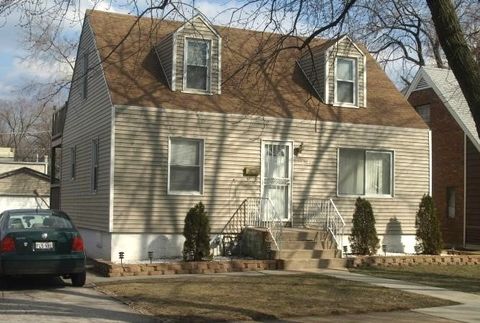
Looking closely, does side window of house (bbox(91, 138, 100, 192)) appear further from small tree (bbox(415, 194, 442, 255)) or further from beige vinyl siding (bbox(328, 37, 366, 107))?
small tree (bbox(415, 194, 442, 255))

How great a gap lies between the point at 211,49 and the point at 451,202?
39.5 ft

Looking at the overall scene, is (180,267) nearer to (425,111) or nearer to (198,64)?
(198,64)

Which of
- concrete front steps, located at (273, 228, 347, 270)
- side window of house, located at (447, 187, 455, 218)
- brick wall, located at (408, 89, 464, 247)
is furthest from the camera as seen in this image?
side window of house, located at (447, 187, 455, 218)

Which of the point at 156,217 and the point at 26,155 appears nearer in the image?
the point at 156,217

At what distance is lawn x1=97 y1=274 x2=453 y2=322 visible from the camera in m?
9.44

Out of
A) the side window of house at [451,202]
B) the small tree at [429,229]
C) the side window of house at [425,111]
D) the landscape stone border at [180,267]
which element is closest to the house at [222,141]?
the small tree at [429,229]

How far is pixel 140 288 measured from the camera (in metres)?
11.5

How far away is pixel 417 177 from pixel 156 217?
8327mm

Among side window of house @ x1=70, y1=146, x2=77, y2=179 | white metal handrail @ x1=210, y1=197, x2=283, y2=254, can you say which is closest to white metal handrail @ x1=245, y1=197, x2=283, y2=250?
white metal handrail @ x1=210, y1=197, x2=283, y2=254

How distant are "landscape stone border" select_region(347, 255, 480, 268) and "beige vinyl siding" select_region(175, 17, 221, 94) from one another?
19.3 ft

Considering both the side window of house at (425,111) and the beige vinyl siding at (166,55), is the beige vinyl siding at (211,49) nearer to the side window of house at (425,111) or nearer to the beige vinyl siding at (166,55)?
the beige vinyl siding at (166,55)

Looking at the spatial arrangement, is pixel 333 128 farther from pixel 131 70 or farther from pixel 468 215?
pixel 468 215

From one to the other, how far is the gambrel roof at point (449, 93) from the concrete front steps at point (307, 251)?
8888 mm

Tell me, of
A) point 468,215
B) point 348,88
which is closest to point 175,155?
point 348,88
